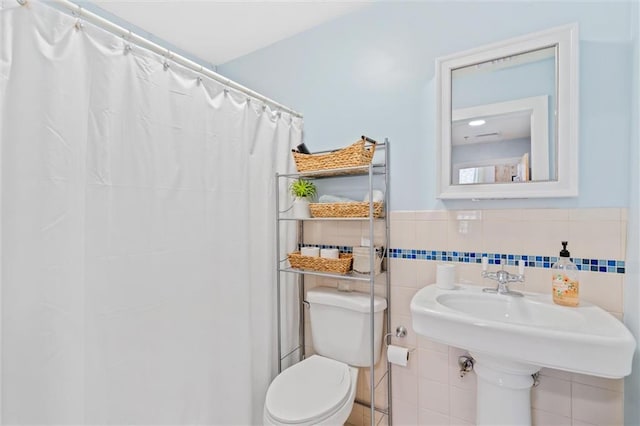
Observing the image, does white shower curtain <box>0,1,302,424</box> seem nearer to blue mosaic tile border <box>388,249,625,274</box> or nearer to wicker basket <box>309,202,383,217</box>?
wicker basket <box>309,202,383,217</box>

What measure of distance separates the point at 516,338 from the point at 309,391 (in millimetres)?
907

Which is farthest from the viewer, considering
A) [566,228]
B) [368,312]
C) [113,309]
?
[368,312]

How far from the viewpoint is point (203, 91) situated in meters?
1.40

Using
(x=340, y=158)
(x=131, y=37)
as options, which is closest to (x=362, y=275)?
(x=340, y=158)

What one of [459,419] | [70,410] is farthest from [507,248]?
[70,410]

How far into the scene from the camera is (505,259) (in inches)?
52.4

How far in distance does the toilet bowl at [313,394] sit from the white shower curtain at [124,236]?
244 millimetres

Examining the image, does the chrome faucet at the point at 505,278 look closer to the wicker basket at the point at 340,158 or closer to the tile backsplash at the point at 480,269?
the tile backsplash at the point at 480,269

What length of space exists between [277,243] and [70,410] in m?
1.06

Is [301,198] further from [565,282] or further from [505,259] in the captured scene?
[565,282]

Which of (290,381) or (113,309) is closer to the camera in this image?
(113,309)

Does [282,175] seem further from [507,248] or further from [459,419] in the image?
[459,419]

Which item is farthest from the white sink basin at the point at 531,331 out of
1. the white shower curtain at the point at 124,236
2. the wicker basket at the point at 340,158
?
the white shower curtain at the point at 124,236

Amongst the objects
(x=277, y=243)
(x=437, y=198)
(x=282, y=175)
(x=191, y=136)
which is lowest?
(x=277, y=243)
